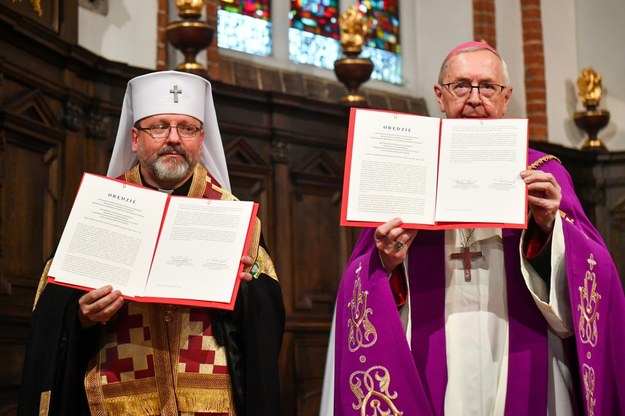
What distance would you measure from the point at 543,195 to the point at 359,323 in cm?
82

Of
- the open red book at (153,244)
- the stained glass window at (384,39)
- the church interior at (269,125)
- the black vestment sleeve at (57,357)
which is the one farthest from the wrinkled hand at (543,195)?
the stained glass window at (384,39)

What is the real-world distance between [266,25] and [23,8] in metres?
3.58

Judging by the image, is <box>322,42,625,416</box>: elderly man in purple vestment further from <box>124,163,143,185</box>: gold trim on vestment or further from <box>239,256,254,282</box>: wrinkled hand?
<box>124,163,143,185</box>: gold trim on vestment

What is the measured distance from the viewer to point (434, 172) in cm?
368

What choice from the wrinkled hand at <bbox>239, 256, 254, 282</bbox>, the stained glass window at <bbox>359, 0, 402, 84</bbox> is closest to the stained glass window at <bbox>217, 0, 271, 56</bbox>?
the stained glass window at <bbox>359, 0, 402, 84</bbox>

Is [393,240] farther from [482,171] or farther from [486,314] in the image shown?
[486,314]

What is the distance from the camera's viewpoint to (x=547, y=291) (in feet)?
12.2

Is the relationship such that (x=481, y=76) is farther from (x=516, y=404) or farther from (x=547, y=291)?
(x=516, y=404)

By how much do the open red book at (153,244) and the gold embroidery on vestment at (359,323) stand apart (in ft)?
1.48

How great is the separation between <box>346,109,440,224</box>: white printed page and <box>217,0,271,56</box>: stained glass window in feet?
19.0

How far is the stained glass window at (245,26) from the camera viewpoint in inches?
373

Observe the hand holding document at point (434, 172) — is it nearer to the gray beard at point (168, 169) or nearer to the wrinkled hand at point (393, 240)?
the wrinkled hand at point (393, 240)

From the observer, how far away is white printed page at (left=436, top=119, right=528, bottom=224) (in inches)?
140

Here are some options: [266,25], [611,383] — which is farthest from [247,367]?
Result: [266,25]
